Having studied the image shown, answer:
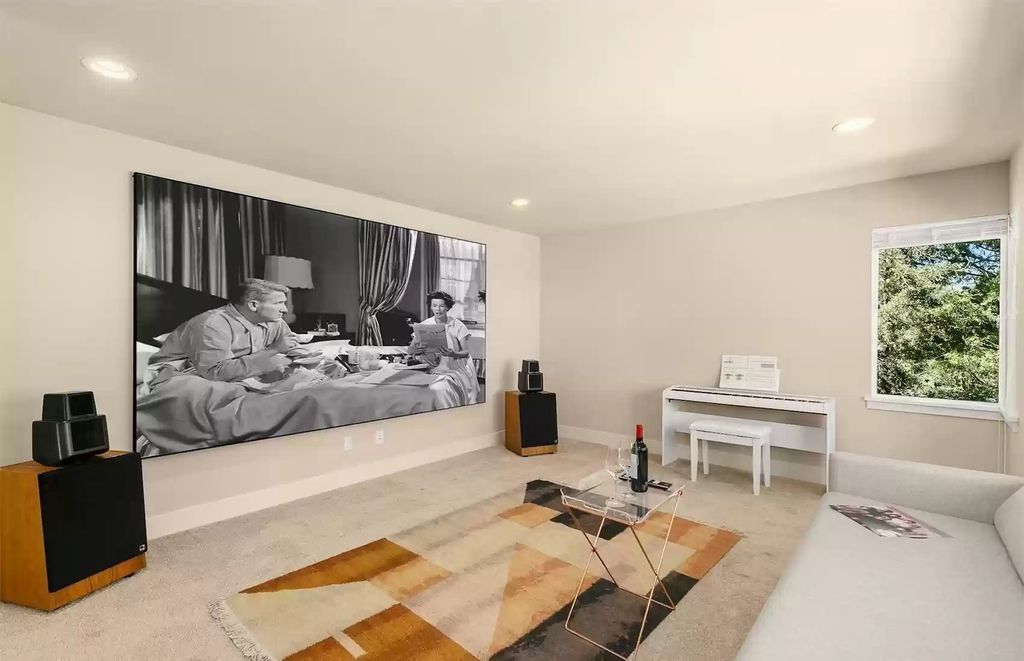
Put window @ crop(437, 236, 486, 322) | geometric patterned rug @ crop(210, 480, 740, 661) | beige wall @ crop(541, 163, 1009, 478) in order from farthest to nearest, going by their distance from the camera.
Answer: window @ crop(437, 236, 486, 322) → beige wall @ crop(541, 163, 1009, 478) → geometric patterned rug @ crop(210, 480, 740, 661)

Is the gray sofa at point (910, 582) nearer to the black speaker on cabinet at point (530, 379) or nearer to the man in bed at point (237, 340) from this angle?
the black speaker on cabinet at point (530, 379)

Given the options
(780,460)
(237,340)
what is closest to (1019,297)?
(780,460)

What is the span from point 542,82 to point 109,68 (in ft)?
6.54

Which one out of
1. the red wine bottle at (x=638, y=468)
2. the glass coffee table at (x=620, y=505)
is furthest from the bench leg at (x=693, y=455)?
the red wine bottle at (x=638, y=468)

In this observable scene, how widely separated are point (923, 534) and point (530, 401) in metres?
3.49

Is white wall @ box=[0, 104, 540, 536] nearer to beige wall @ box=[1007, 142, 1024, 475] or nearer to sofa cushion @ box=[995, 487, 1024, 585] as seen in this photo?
sofa cushion @ box=[995, 487, 1024, 585]

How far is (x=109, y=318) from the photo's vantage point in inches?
118

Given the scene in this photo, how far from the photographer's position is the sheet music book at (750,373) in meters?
4.50

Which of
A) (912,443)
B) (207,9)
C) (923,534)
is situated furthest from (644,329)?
(207,9)

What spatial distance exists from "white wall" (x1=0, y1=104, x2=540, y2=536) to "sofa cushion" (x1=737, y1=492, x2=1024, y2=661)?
339cm

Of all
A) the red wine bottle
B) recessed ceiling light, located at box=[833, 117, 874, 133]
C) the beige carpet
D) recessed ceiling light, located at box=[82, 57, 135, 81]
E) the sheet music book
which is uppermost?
recessed ceiling light, located at box=[82, 57, 135, 81]

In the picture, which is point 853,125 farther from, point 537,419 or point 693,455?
point 537,419

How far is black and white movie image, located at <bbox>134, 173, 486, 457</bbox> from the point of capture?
3115 millimetres

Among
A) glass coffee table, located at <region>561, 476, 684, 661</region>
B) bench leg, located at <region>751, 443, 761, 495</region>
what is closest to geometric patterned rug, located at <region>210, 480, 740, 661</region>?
glass coffee table, located at <region>561, 476, 684, 661</region>
